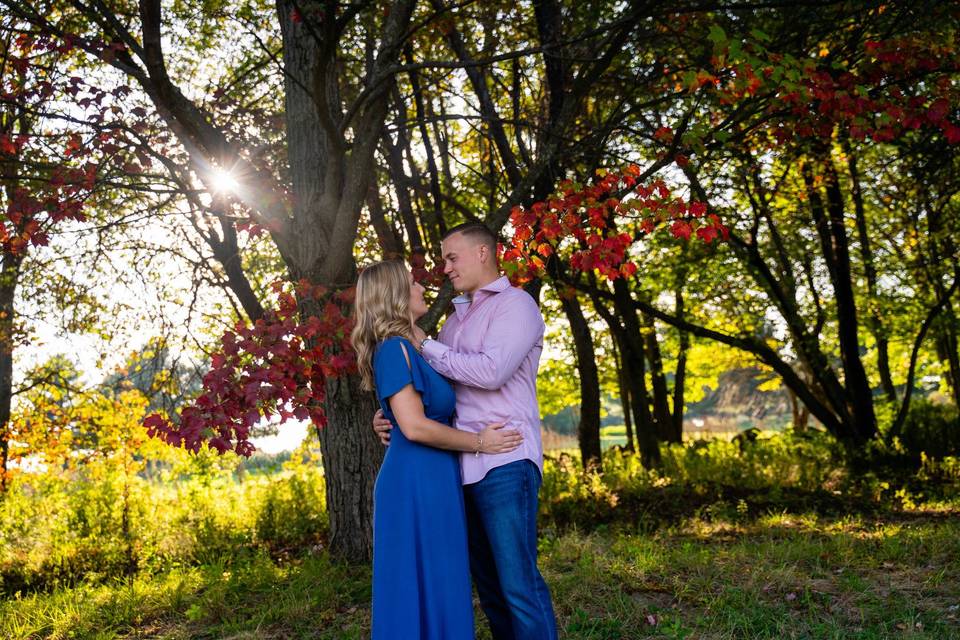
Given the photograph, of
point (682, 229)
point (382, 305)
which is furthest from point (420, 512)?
point (682, 229)

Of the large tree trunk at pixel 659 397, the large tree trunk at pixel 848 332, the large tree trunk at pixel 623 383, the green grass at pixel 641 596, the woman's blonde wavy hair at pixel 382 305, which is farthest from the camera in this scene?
the large tree trunk at pixel 623 383

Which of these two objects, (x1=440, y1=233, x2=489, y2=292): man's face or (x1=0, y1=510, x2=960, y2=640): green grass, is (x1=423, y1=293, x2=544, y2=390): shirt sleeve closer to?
(x1=440, y1=233, x2=489, y2=292): man's face

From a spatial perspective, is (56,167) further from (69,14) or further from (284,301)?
(69,14)

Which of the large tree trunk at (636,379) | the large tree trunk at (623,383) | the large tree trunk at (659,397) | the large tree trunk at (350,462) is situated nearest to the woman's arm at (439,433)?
the large tree trunk at (350,462)

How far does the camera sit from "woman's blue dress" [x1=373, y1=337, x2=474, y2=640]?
3.05 metres

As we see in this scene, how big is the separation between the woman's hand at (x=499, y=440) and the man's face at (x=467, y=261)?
27.6 inches

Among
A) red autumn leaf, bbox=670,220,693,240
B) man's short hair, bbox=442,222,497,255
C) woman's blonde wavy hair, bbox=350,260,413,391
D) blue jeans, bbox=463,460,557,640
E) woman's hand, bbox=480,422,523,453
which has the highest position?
red autumn leaf, bbox=670,220,693,240

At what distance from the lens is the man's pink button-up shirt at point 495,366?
119 inches

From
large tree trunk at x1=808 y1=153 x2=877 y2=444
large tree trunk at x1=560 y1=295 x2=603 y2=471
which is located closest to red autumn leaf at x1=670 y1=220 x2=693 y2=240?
large tree trunk at x1=560 y1=295 x2=603 y2=471

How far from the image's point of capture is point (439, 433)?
3014mm

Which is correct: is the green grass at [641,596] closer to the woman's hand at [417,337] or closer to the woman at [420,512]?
the woman at [420,512]

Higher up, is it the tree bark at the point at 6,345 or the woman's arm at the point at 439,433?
the tree bark at the point at 6,345

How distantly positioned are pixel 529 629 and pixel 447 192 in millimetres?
7837

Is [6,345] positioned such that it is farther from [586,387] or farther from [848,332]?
[848,332]
